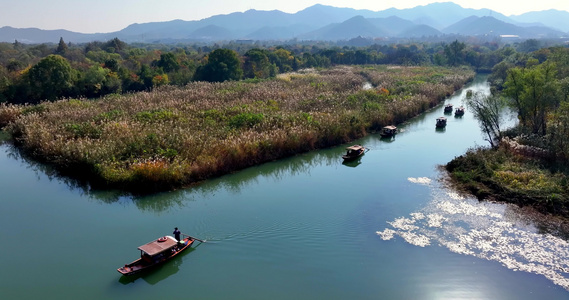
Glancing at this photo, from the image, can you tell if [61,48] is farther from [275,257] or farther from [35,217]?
[275,257]

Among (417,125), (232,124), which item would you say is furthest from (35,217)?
(417,125)

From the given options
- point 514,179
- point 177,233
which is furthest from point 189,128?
point 514,179

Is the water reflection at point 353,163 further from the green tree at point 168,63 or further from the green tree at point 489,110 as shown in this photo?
the green tree at point 168,63

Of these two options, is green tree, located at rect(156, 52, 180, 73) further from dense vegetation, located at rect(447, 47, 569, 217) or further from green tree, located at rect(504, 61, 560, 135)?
green tree, located at rect(504, 61, 560, 135)

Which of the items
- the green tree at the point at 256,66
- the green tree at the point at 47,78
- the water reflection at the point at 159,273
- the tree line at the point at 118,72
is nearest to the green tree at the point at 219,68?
the tree line at the point at 118,72

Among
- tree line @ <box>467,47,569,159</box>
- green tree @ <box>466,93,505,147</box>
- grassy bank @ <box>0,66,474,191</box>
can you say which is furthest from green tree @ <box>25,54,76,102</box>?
tree line @ <box>467,47,569,159</box>
